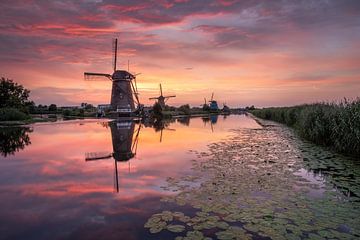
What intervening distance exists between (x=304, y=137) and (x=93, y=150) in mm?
12011

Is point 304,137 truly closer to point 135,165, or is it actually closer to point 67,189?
point 135,165

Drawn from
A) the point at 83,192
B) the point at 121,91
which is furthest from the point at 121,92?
the point at 83,192

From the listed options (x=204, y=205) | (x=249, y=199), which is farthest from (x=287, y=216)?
(x=204, y=205)

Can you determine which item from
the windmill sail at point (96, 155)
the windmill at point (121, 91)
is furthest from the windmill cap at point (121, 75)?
the windmill sail at point (96, 155)

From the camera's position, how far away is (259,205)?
5254mm

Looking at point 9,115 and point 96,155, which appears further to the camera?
point 9,115

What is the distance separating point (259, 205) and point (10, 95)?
4066 centimetres

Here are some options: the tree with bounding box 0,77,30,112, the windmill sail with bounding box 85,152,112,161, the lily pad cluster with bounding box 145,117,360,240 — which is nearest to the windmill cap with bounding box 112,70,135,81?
the tree with bounding box 0,77,30,112

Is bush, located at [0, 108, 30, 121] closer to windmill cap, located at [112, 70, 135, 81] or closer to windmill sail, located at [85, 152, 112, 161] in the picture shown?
windmill cap, located at [112, 70, 135, 81]

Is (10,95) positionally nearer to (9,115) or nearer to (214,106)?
(9,115)

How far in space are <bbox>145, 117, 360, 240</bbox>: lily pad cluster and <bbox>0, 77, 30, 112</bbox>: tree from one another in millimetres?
36372

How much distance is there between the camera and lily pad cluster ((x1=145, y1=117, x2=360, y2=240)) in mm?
4168

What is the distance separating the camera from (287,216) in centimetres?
469

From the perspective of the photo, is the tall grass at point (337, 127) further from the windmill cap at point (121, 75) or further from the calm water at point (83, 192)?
the windmill cap at point (121, 75)
